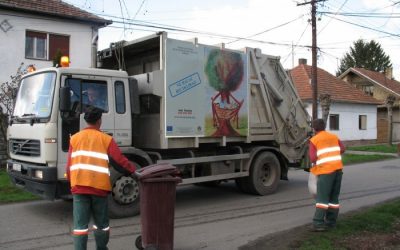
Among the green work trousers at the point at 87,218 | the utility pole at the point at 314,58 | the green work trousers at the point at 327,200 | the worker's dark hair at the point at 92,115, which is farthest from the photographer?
the utility pole at the point at 314,58

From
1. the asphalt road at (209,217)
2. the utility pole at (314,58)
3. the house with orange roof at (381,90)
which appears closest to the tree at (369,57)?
the house with orange roof at (381,90)

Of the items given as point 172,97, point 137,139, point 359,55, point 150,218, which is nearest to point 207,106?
point 172,97

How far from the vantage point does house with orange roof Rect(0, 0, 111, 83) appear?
1680cm

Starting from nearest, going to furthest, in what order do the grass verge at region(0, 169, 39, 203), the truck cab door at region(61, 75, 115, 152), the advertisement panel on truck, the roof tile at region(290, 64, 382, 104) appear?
the truck cab door at region(61, 75, 115, 152), the advertisement panel on truck, the grass verge at region(0, 169, 39, 203), the roof tile at region(290, 64, 382, 104)

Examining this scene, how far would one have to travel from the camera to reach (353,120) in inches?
1250

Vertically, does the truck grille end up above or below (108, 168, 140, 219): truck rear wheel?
above

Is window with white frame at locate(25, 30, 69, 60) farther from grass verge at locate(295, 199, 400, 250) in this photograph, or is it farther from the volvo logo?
grass verge at locate(295, 199, 400, 250)

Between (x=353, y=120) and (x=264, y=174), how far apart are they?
74.4ft

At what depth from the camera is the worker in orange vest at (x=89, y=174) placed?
16.9ft

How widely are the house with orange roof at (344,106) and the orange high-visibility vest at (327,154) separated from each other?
71.3 feet

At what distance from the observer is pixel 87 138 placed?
521cm

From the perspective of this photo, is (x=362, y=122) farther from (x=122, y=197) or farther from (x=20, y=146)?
(x=20, y=146)

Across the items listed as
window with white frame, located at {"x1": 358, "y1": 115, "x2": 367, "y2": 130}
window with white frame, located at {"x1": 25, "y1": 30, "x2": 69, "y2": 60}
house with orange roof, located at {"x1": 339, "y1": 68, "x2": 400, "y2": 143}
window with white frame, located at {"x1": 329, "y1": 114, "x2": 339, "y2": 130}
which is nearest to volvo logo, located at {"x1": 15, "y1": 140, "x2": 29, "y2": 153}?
window with white frame, located at {"x1": 25, "y1": 30, "x2": 69, "y2": 60}

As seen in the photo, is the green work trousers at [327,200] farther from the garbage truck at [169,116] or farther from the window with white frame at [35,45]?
the window with white frame at [35,45]
